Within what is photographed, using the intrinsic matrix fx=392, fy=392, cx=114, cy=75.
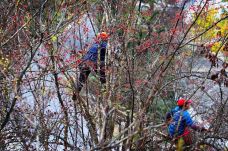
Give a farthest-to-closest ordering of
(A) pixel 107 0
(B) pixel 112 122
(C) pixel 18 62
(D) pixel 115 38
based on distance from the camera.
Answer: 1. (A) pixel 107 0
2. (D) pixel 115 38
3. (C) pixel 18 62
4. (B) pixel 112 122

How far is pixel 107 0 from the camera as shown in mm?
8297

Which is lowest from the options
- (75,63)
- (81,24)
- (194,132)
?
(194,132)

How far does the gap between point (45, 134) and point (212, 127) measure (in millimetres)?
3152

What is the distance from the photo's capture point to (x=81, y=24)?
7.63 meters

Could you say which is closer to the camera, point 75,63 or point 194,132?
point 75,63

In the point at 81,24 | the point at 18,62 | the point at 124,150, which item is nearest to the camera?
the point at 124,150

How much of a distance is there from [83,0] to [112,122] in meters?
2.56

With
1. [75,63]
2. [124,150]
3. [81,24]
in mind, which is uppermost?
[81,24]

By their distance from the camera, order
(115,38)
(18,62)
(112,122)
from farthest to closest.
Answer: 1. (115,38)
2. (18,62)
3. (112,122)

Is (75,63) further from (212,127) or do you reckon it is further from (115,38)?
(212,127)

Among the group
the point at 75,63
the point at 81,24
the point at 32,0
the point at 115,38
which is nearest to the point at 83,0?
the point at 81,24

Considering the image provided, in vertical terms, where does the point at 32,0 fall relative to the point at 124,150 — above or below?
above

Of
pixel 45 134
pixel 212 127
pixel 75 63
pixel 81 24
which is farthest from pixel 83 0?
pixel 212 127

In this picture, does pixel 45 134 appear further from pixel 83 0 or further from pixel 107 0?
pixel 107 0
